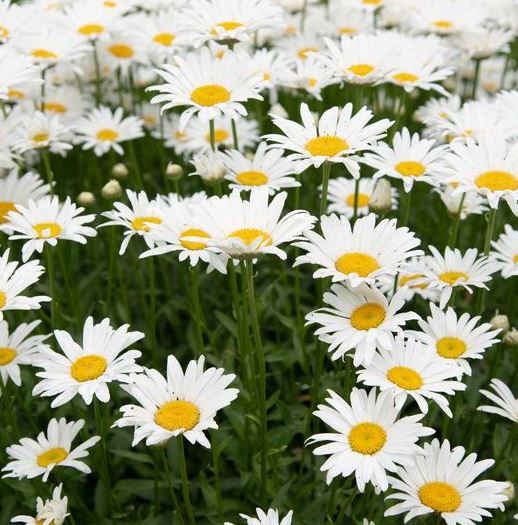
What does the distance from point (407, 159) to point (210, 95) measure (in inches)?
33.3

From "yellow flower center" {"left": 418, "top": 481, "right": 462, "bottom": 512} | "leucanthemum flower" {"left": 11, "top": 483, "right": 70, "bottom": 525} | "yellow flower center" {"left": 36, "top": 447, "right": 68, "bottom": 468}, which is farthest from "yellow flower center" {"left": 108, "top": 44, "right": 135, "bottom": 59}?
"yellow flower center" {"left": 418, "top": 481, "right": 462, "bottom": 512}

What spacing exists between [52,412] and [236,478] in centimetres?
89

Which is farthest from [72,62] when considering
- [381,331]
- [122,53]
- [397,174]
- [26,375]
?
[381,331]

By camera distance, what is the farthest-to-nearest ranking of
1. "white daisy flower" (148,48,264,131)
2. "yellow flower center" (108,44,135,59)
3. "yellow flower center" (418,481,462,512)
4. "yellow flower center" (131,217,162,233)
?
"yellow flower center" (108,44,135,59), "white daisy flower" (148,48,264,131), "yellow flower center" (131,217,162,233), "yellow flower center" (418,481,462,512)

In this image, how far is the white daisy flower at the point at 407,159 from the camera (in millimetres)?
3152

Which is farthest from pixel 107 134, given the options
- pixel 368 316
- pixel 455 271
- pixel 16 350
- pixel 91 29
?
pixel 368 316

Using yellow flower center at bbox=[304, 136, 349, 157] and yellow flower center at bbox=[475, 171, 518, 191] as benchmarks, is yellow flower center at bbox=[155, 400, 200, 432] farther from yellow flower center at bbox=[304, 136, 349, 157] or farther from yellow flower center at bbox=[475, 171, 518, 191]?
yellow flower center at bbox=[475, 171, 518, 191]

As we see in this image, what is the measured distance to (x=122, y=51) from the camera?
4992 millimetres

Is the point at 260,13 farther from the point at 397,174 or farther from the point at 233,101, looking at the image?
the point at 397,174

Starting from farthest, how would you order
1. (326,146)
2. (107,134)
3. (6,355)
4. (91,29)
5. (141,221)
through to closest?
1. (91,29)
2. (107,134)
3. (141,221)
4. (6,355)
5. (326,146)

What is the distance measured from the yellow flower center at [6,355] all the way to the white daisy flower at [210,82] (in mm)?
1121

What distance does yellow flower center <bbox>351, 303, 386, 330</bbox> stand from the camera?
2600mm

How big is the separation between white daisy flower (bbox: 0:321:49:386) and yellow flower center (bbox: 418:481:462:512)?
1.47 m

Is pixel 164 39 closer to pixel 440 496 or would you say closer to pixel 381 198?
pixel 381 198
